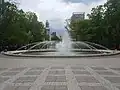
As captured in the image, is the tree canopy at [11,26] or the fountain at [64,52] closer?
the fountain at [64,52]

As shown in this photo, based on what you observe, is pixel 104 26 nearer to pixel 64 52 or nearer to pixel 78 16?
pixel 64 52

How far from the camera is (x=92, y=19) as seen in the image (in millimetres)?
62000

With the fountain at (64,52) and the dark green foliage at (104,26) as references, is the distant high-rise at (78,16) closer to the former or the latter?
the dark green foliage at (104,26)

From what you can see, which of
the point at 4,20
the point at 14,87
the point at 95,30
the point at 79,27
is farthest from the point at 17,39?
the point at 14,87

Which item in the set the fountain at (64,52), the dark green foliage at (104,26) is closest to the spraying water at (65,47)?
the fountain at (64,52)

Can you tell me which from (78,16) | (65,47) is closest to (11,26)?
(65,47)

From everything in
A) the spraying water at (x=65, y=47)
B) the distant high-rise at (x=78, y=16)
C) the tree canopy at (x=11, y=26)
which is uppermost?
the distant high-rise at (x=78, y=16)

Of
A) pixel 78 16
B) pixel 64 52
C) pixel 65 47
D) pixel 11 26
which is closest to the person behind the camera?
pixel 64 52

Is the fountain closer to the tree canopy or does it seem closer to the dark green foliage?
the tree canopy

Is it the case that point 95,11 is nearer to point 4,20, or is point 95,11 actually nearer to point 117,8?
point 117,8

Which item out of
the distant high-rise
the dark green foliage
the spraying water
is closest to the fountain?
the spraying water

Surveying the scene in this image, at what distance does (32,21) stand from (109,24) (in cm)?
2062

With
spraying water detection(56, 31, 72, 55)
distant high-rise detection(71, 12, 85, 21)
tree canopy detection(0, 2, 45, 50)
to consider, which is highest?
distant high-rise detection(71, 12, 85, 21)

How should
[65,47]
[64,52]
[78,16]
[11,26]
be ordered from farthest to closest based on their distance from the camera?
[78,16]
[65,47]
[11,26]
[64,52]
